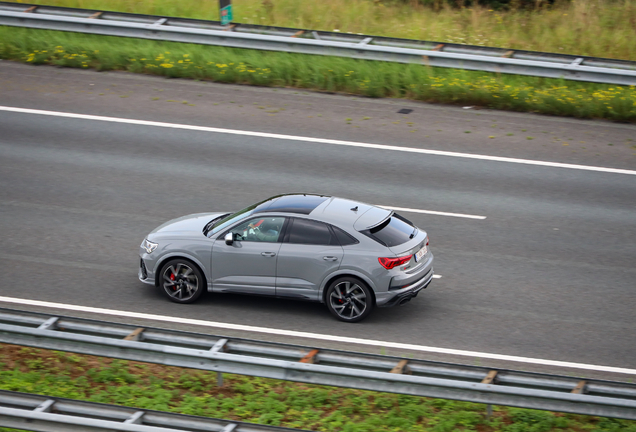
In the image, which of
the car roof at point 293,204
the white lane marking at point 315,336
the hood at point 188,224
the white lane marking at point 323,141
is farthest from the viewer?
the white lane marking at point 323,141

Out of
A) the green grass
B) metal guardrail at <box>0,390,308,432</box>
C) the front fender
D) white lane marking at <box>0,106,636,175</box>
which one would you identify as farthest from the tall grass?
metal guardrail at <box>0,390,308,432</box>

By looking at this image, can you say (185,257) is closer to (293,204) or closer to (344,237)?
(293,204)

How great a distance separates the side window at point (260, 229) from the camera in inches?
408

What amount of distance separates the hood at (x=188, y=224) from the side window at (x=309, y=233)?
137 cm

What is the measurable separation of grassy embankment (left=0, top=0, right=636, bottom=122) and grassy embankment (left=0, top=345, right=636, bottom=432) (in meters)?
10.9

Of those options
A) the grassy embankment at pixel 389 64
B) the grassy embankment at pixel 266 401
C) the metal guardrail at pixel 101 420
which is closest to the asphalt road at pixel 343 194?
the grassy embankment at pixel 389 64

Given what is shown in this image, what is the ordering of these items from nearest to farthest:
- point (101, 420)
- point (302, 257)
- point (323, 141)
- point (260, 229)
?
point (101, 420), point (302, 257), point (260, 229), point (323, 141)

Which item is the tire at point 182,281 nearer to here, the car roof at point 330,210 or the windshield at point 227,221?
the windshield at point 227,221

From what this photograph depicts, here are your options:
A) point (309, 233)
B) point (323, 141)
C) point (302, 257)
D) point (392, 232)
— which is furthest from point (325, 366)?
point (323, 141)

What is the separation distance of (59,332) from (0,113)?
10.3 meters

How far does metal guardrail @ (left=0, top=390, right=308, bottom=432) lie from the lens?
22.7 feet

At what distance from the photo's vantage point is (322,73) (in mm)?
18641

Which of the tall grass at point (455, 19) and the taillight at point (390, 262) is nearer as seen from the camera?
Result: the taillight at point (390, 262)

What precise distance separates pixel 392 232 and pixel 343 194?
11.9 ft
